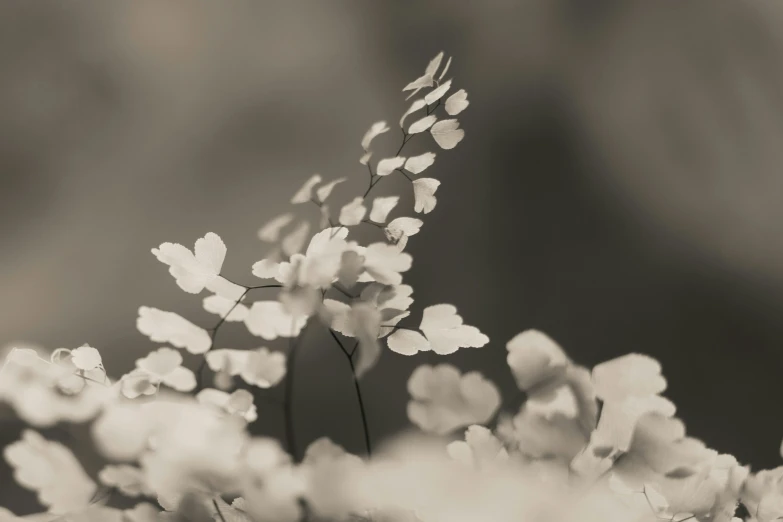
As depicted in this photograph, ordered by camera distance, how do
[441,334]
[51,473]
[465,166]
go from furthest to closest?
[465,166], [441,334], [51,473]

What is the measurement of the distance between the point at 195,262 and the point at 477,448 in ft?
0.77

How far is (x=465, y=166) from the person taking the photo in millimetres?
1335

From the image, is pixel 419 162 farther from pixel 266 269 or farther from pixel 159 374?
pixel 159 374

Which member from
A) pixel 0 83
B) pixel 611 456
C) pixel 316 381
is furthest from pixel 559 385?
pixel 0 83

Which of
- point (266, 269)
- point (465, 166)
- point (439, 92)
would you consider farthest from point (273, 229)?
point (465, 166)

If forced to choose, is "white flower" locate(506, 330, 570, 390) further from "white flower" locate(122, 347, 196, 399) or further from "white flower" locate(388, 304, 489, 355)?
"white flower" locate(122, 347, 196, 399)

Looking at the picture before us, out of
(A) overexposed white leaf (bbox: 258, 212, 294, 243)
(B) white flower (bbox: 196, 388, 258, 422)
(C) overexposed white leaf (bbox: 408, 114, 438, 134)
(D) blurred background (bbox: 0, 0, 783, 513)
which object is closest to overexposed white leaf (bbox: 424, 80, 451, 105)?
(C) overexposed white leaf (bbox: 408, 114, 438, 134)

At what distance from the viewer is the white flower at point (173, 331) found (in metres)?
0.41

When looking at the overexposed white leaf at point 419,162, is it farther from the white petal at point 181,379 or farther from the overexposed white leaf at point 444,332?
the white petal at point 181,379

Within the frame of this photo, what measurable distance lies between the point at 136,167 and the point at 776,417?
128 centimetres

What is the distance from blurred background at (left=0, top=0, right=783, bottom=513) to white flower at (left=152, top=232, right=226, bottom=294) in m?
0.74

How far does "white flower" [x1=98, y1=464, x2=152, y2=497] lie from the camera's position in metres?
0.37

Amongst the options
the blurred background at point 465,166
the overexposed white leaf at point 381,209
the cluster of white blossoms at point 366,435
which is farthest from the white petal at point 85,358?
the blurred background at point 465,166

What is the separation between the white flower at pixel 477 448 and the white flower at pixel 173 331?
178 mm
